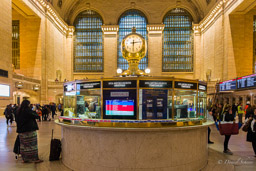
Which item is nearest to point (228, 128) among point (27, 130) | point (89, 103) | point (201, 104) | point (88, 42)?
point (201, 104)

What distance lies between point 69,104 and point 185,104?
289 centimetres

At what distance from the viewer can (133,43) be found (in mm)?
6258

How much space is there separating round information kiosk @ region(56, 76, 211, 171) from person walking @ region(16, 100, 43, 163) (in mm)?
1214

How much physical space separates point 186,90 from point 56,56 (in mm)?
31634

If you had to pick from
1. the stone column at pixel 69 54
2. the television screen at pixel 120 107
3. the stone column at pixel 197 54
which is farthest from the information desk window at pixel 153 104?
the stone column at pixel 69 54

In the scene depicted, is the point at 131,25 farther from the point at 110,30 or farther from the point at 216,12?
the point at 216,12

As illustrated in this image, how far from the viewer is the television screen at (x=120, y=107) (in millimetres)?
4824

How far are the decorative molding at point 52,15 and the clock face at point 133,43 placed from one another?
2384 centimetres

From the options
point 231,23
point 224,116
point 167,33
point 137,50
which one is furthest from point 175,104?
point 167,33

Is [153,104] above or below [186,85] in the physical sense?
below

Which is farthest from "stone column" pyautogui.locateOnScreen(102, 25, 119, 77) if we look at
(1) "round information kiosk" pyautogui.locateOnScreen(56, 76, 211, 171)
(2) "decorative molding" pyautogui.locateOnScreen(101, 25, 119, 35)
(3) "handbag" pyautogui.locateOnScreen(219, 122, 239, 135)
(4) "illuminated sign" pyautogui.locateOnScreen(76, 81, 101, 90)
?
(1) "round information kiosk" pyautogui.locateOnScreen(56, 76, 211, 171)

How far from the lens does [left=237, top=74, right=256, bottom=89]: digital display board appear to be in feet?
56.2

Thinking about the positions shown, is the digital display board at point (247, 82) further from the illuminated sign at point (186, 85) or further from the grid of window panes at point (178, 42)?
the grid of window panes at point (178, 42)

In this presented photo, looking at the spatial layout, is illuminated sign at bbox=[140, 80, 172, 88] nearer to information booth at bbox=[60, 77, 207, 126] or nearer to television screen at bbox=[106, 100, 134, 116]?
information booth at bbox=[60, 77, 207, 126]
